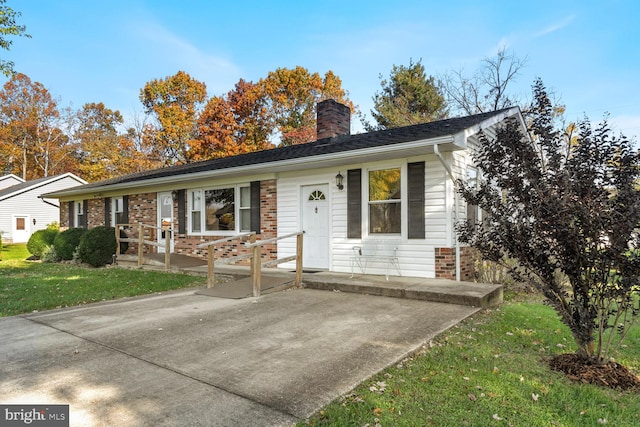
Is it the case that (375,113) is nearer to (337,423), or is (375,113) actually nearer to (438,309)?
(438,309)

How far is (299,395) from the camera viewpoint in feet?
9.02

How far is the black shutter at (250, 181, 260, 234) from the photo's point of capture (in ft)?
33.1

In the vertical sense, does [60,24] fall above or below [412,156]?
above

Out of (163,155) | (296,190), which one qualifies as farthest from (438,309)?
(163,155)

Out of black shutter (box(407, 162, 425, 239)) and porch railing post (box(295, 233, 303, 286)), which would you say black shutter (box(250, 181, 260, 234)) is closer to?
porch railing post (box(295, 233, 303, 286))

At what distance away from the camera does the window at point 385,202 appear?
781 cm

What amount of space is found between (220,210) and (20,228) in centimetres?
2573

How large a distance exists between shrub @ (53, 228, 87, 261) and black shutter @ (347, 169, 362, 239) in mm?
9645

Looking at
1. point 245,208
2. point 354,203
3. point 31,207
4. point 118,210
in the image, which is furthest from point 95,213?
point 31,207

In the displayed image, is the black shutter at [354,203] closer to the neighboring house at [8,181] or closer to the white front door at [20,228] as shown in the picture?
the white front door at [20,228]

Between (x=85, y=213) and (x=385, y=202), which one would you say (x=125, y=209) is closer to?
(x=85, y=213)

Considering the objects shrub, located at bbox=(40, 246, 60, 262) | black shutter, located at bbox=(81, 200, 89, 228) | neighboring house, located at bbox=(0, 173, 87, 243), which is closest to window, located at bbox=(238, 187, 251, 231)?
shrub, located at bbox=(40, 246, 60, 262)

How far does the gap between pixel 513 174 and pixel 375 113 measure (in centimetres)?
2478

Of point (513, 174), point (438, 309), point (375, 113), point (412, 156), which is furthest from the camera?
point (375, 113)
